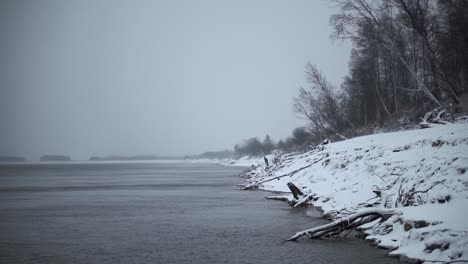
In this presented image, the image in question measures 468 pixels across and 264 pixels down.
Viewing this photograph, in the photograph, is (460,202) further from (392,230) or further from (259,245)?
(259,245)

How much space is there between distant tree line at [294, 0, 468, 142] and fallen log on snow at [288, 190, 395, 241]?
989 cm

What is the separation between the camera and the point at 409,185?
13.7 m

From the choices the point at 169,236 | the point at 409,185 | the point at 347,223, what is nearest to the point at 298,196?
the point at 409,185

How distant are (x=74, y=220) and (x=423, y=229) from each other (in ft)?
48.7

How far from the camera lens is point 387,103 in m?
43.8

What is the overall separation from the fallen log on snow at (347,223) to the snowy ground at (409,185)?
0.31 metres

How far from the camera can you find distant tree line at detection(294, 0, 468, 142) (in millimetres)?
20469

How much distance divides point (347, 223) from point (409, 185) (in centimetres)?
347

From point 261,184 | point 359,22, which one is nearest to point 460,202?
point 359,22

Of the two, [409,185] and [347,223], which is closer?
[347,223]

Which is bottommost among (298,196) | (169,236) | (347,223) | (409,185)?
(169,236)

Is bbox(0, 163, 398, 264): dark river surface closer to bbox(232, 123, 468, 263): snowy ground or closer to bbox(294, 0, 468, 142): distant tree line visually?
bbox(232, 123, 468, 263): snowy ground

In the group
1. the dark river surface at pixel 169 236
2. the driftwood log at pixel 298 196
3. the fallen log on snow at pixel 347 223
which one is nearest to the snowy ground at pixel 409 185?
the fallen log on snow at pixel 347 223

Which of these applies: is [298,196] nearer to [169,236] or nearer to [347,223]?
[347,223]
